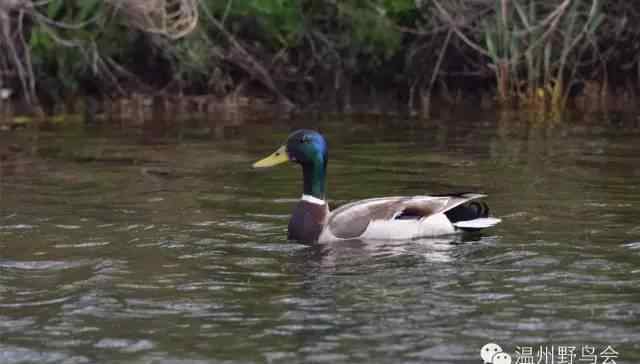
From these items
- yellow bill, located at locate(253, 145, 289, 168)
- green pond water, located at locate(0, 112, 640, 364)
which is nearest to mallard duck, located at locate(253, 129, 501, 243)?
green pond water, located at locate(0, 112, 640, 364)

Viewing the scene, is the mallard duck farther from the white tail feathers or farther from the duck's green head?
the duck's green head

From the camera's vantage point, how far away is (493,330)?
7.73 metres

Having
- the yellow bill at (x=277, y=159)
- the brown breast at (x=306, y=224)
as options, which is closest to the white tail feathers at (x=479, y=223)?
the brown breast at (x=306, y=224)

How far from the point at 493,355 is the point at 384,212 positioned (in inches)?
130

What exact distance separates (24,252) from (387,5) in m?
9.11

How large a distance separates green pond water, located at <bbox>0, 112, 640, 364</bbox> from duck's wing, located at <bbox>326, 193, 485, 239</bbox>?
17cm

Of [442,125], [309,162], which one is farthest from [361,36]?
[309,162]

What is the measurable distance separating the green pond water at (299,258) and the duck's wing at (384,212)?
17cm

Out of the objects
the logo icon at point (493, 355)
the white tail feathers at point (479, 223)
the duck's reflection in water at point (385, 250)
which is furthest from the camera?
the white tail feathers at point (479, 223)

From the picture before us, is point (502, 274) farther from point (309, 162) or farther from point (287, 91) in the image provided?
point (287, 91)

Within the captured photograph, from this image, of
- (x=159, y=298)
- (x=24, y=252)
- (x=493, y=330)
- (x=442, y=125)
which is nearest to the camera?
(x=493, y=330)

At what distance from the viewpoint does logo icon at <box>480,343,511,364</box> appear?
719 centimetres

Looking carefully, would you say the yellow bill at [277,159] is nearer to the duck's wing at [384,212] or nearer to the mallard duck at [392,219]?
the mallard duck at [392,219]

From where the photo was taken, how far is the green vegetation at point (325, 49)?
57.6 ft
